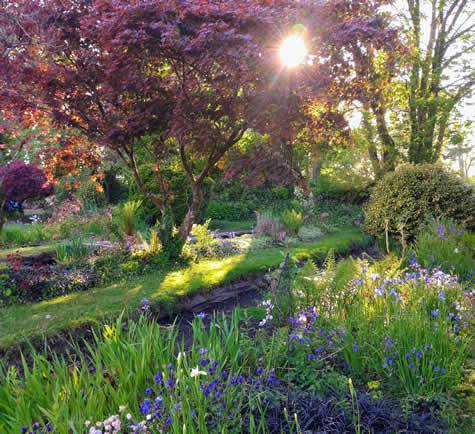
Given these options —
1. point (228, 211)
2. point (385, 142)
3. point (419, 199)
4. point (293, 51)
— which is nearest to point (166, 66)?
point (293, 51)

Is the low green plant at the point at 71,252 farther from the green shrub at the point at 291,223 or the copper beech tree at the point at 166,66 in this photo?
the green shrub at the point at 291,223

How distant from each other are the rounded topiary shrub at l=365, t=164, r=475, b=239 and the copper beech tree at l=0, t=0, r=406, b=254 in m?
3.89

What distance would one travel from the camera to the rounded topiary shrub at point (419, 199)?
8.91 meters

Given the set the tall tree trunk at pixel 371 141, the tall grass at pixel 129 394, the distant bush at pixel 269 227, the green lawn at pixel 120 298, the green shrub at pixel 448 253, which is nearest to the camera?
the tall grass at pixel 129 394

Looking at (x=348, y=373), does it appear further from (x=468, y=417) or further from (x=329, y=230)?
(x=329, y=230)

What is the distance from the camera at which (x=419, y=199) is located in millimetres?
9500

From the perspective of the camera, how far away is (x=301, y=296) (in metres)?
4.15

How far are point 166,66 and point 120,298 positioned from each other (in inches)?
155

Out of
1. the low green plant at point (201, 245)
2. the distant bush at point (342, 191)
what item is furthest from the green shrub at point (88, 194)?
the distant bush at point (342, 191)

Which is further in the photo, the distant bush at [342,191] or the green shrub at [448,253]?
the distant bush at [342,191]

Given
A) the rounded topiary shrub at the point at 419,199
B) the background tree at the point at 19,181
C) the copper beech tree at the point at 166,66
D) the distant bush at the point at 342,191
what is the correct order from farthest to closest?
the distant bush at the point at 342,191 < the background tree at the point at 19,181 < the rounded topiary shrub at the point at 419,199 < the copper beech tree at the point at 166,66

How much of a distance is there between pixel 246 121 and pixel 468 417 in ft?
17.0

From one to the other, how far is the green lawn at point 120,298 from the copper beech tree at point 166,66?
2177 millimetres

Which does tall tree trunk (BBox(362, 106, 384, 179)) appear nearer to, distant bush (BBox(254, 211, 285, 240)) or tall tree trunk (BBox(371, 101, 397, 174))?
tall tree trunk (BBox(371, 101, 397, 174))
